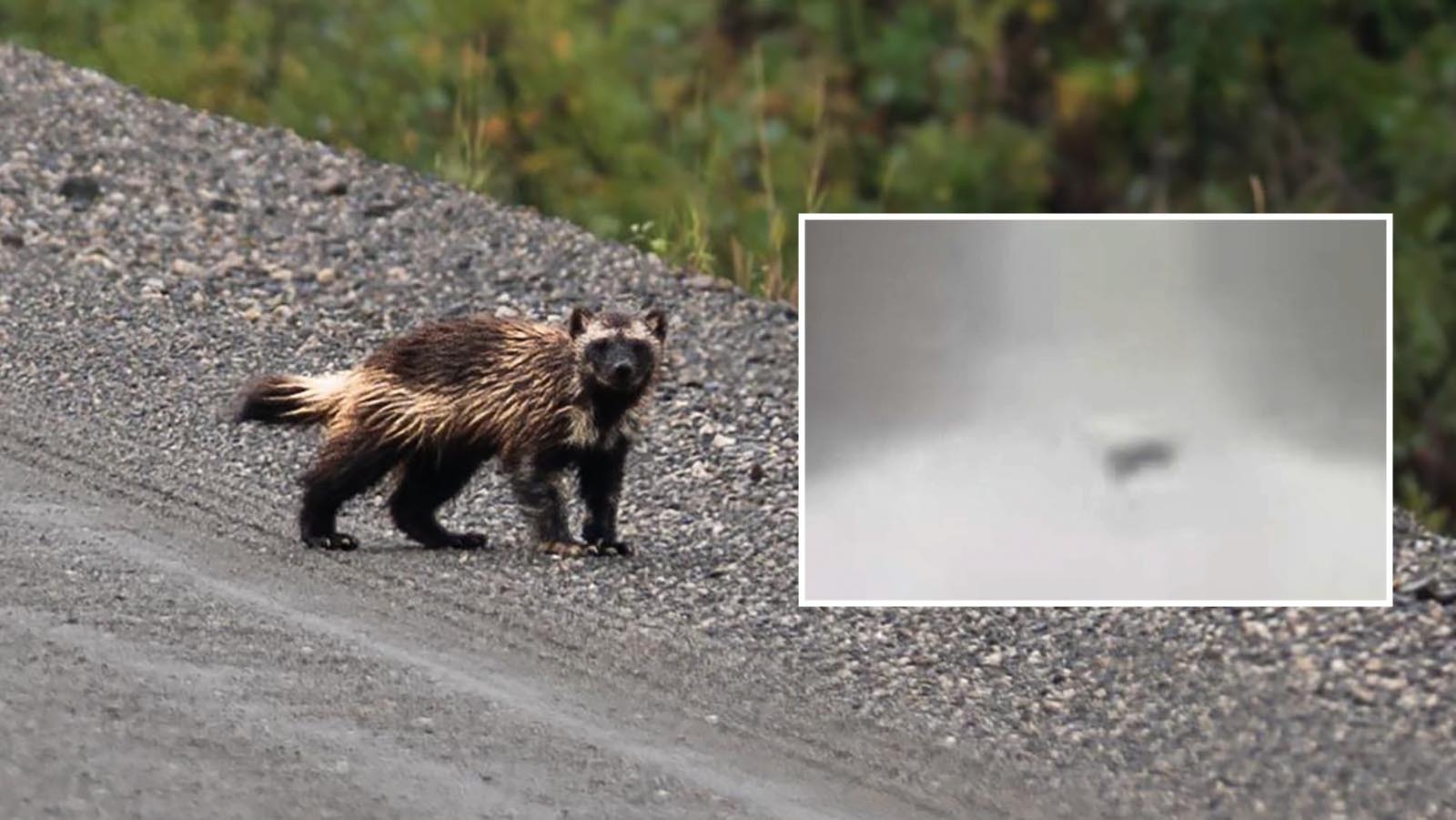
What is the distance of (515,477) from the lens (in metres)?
8.00

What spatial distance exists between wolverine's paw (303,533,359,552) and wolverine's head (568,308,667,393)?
828 millimetres

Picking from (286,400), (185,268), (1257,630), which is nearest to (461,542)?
(286,400)

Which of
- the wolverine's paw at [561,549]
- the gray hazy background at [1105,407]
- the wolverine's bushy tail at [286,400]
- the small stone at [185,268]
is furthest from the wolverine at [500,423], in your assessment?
the small stone at [185,268]

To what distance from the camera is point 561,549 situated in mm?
7930

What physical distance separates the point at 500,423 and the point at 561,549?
41 centimetres

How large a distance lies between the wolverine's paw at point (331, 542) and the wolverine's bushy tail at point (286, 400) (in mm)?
454

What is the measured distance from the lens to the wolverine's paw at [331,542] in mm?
7949

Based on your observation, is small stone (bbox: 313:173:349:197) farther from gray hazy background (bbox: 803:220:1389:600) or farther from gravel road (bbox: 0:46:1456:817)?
gray hazy background (bbox: 803:220:1389:600)

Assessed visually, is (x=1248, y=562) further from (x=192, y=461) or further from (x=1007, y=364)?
(x=192, y=461)

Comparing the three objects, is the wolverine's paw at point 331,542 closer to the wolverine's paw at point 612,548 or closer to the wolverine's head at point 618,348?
the wolverine's paw at point 612,548

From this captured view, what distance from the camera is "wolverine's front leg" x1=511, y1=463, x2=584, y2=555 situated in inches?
313

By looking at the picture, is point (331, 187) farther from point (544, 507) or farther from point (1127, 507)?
point (1127, 507)

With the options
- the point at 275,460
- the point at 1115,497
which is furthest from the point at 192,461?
the point at 1115,497

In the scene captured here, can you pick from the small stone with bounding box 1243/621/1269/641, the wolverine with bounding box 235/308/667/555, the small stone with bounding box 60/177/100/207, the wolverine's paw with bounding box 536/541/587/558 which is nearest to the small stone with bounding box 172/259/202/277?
the small stone with bounding box 60/177/100/207
